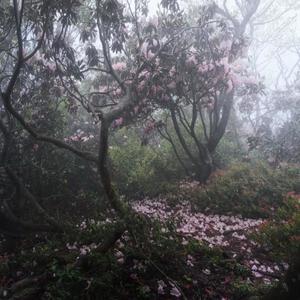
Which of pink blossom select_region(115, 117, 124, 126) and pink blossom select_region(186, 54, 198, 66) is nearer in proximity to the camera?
pink blossom select_region(186, 54, 198, 66)

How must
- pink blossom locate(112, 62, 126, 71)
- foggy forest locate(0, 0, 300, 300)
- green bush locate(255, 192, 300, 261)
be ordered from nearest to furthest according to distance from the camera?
foggy forest locate(0, 0, 300, 300) < green bush locate(255, 192, 300, 261) < pink blossom locate(112, 62, 126, 71)

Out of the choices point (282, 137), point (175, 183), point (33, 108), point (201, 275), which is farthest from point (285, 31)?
point (201, 275)

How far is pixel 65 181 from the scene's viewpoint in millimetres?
6453

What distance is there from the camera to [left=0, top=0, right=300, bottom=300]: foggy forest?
3.59 m

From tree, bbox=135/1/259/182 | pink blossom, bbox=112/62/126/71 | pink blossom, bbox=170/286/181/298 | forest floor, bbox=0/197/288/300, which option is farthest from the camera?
pink blossom, bbox=112/62/126/71

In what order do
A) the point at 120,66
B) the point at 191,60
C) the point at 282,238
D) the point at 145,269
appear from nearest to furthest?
1. the point at 145,269
2. the point at 282,238
3. the point at 191,60
4. the point at 120,66

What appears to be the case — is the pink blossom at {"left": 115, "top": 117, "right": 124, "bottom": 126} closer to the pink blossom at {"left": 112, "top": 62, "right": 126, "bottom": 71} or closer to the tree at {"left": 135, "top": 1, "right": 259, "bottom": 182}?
the tree at {"left": 135, "top": 1, "right": 259, "bottom": 182}

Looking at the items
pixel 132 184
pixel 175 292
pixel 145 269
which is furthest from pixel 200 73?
pixel 175 292

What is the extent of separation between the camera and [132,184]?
8078mm

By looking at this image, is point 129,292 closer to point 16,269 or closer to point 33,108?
point 16,269

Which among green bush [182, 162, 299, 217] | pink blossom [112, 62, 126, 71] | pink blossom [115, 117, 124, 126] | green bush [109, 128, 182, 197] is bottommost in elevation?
green bush [182, 162, 299, 217]

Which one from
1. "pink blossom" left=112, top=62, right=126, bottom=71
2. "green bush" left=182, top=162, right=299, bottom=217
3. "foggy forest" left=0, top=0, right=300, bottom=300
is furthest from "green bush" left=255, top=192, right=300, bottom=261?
"pink blossom" left=112, top=62, right=126, bottom=71

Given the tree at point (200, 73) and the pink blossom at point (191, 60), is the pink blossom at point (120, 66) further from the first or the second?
the pink blossom at point (191, 60)

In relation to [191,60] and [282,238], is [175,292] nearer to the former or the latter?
[282,238]
